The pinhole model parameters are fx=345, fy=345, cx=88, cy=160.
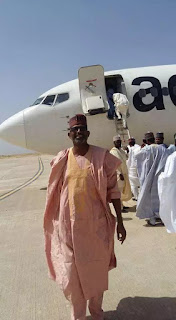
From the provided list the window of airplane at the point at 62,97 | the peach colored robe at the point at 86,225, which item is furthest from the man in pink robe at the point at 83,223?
the window of airplane at the point at 62,97

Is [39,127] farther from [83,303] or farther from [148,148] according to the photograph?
[83,303]

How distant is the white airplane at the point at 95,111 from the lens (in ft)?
37.9

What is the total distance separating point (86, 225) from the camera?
3.02 metres

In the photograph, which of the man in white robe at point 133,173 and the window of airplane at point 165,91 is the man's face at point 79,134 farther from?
the window of airplane at point 165,91

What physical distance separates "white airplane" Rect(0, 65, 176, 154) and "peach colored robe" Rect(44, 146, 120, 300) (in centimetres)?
821

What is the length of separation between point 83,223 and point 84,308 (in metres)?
0.74

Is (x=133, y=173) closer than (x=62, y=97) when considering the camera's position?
Yes

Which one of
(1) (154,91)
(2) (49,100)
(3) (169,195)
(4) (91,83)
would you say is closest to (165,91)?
(1) (154,91)

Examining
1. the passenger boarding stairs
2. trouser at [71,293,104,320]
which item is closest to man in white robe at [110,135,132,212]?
the passenger boarding stairs

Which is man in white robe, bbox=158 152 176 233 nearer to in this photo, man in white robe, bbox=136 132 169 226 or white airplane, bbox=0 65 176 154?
man in white robe, bbox=136 132 169 226

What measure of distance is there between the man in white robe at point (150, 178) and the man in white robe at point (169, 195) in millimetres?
1500

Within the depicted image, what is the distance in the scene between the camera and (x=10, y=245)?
19.0ft

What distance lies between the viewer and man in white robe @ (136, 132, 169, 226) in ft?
21.2

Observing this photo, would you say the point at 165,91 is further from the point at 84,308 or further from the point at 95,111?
the point at 84,308
